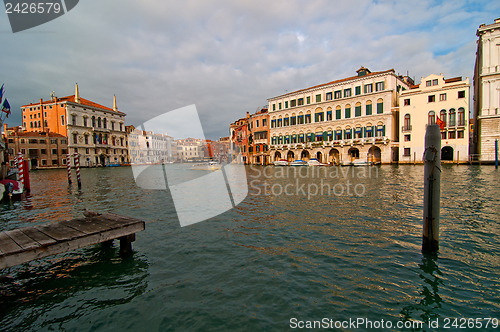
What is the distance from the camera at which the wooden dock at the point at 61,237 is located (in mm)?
3835

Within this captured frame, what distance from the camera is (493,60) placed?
29141 mm

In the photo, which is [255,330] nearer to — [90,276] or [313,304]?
[313,304]

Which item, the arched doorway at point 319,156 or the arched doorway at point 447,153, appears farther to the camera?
the arched doorway at point 319,156

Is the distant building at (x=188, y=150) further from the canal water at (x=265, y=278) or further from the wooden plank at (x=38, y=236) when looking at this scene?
the wooden plank at (x=38, y=236)

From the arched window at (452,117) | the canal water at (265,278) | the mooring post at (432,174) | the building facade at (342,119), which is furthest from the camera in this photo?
the building facade at (342,119)

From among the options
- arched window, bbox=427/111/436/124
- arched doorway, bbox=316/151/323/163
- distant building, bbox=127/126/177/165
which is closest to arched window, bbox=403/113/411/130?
arched window, bbox=427/111/436/124

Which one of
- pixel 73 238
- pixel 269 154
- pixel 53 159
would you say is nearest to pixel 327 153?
pixel 269 154

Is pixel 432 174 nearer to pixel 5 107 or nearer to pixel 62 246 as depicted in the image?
pixel 62 246

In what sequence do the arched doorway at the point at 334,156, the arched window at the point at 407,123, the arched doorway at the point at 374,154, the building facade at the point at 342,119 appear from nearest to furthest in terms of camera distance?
the arched window at the point at 407,123 → the building facade at the point at 342,119 → the arched doorway at the point at 374,154 → the arched doorway at the point at 334,156

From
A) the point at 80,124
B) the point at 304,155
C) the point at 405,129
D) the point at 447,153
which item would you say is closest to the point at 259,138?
→ the point at 304,155

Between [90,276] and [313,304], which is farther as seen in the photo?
[90,276]

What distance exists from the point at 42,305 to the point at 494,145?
135ft

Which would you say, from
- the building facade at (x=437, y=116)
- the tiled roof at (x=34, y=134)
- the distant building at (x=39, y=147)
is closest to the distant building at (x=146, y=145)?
the distant building at (x=39, y=147)

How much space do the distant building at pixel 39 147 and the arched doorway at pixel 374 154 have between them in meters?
65.7
